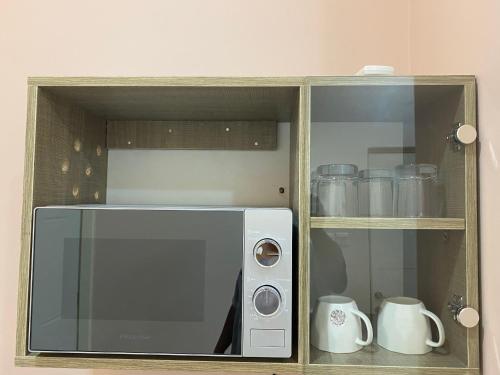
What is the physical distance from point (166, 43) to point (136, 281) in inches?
27.2

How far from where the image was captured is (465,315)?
31.8 inches

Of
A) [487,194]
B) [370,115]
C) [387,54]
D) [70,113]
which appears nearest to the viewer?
[487,194]

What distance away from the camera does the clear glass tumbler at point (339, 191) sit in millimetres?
866

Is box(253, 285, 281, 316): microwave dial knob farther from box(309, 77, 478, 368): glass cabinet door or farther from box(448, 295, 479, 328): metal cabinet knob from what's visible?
box(448, 295, 479, 328): metal cabinet knob

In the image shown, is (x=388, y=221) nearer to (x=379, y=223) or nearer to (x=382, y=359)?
(x=379, y=223)

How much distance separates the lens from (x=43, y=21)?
125 cm

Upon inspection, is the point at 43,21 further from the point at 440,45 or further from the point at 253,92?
the point at 440,45

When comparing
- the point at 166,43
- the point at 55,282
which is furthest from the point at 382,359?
the point at 166,43

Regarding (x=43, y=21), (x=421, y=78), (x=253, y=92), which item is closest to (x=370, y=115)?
(x=421, y=78)

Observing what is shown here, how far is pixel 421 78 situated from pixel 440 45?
0.20 m

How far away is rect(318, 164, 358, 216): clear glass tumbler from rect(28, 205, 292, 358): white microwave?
0.08 meters

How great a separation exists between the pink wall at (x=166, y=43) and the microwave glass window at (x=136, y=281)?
17.1 inches

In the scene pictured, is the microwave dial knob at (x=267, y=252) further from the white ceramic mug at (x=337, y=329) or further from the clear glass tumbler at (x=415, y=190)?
the clear glass tumbler at (x=415, y=190)

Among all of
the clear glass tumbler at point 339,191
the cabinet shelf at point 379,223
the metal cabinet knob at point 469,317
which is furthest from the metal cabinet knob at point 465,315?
the clear glass tumbler at point 339,191
